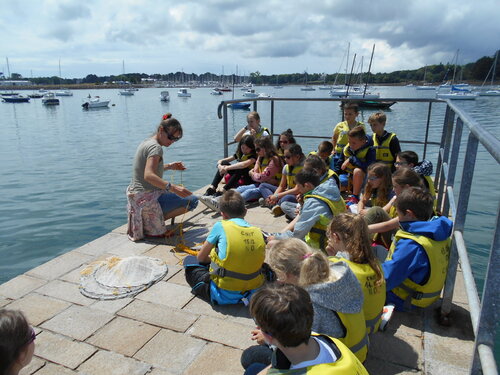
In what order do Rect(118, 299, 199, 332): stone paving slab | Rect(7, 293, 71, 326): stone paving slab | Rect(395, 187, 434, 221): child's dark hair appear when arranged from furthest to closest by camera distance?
Rect(7, 293, 71, 326): stone paving slab, Rect(118, 299, 199, 332): stone paving slab, Rect(395, 187, 434, 221): child's dark hair

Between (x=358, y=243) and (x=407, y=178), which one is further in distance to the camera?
(x=407, y=178)

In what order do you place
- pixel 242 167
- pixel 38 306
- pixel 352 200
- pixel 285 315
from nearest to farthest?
pixel 285 315 < pixel 38 306 < pixel 352 200 < pixel 242 167

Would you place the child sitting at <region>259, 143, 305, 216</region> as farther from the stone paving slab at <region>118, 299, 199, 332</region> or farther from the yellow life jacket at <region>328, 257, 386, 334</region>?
the yellow life jacket at <region>328, 257, 386, 334</region>

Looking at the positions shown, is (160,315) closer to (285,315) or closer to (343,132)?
(285,315)

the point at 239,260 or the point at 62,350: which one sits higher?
the point at 239,260

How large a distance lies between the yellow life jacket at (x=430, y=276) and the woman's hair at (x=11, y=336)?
2474 mm

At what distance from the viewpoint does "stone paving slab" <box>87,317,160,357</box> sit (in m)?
2.78

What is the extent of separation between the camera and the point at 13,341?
60.5 inches

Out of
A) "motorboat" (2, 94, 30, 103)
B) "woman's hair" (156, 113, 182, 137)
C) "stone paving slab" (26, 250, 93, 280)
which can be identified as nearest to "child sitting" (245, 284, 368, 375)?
"stone paving slab" (26, 250, 93, 280)

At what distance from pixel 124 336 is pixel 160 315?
344mm

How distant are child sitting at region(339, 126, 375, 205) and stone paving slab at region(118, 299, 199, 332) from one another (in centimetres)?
311

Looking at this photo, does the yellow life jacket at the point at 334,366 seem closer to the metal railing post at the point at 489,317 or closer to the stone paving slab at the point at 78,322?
the metal railing post at the point at 489,317

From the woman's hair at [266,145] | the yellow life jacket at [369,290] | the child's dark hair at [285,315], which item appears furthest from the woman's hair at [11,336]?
the woman's hair at [266,145]

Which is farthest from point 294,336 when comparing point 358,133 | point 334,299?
point 358,133
